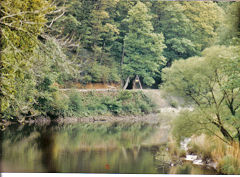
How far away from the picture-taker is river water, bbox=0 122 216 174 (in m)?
5.91

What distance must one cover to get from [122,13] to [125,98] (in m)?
1.61

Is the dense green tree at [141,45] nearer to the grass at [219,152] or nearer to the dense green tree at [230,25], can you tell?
the dense green tree at [230,25]

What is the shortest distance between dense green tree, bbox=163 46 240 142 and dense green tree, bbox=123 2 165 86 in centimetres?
82

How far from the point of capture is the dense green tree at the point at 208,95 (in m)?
6.09

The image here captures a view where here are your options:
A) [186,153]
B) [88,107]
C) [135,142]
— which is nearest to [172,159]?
[186,153]

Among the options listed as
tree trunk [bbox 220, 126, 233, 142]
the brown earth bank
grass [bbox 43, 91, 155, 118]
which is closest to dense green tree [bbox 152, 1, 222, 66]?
grass [bbox 43, 91, 155, 118]

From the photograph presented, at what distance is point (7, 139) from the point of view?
6.42 meters

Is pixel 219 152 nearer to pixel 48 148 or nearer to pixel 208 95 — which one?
pixel 208 95

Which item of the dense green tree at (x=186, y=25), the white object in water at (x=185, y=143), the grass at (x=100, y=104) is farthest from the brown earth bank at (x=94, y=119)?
the dense green tree at (x=186, y=25)

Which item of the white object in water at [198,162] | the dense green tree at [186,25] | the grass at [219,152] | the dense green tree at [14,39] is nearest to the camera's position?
the dense green tree at [14,39]

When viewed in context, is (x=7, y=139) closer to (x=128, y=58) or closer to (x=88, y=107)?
(x=88, y=107)

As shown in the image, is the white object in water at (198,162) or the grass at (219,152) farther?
the white object in water at (198,162)

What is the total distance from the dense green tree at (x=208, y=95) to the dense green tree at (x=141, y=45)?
82cm

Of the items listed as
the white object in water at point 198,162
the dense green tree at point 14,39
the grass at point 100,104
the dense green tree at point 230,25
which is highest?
the dense green tree at point 230,25
